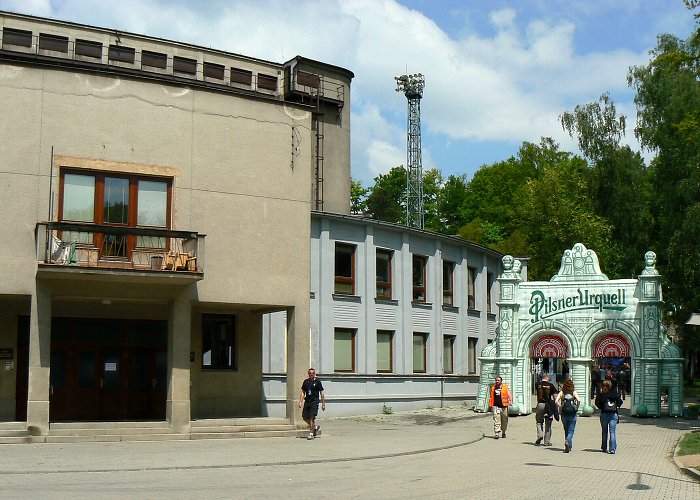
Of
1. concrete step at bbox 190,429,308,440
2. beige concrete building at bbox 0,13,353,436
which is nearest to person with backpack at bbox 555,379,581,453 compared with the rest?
concrete step at bbox 190,429,308,440

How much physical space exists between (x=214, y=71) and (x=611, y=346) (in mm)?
24372

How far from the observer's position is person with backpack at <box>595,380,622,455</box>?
69.3 ft

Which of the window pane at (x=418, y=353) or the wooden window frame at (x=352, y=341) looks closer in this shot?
the wooden window frame at (x=352, y=341)

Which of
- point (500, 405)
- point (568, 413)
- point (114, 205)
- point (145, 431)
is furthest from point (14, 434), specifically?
point (568, 413)

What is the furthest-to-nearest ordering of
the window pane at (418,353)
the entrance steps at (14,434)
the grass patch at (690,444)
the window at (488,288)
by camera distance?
the window at (488,288) < the window pane at (418,353) < the entrance steps at (14,434) < the grass patch at (690,444)

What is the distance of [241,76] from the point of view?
48.1m

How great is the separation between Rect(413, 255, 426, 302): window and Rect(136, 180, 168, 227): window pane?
48.1ft

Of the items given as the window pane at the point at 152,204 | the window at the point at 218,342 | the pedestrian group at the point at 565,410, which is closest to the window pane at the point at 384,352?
the window at the point at 218,342

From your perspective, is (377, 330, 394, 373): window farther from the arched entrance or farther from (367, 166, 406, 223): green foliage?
(367, 166, 406, 223): green foliage

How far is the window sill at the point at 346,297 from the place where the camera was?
34.1m

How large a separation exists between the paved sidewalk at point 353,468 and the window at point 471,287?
578 inches

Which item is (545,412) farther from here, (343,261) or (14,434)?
(343,261)

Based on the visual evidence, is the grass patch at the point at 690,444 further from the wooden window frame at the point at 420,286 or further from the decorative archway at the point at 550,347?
the wooden window frame at the point at 420,286

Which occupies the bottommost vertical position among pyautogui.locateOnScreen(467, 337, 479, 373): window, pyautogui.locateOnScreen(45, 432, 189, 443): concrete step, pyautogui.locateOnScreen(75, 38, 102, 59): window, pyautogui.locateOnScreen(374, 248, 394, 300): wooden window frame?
pyautogui.locateOnScreen(45, 432, 189, 443): concrete step
